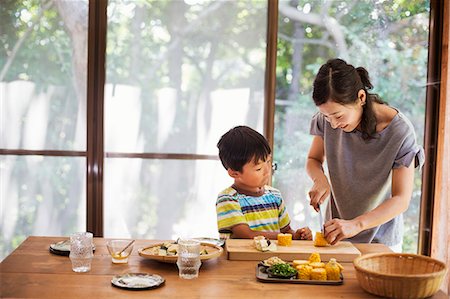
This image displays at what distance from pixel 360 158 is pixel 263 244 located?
0.65 meters

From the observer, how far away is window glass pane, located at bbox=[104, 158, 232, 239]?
388 cm

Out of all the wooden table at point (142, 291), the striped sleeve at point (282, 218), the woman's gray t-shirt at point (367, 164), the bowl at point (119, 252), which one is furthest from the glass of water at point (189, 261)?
the woman's gray t-shirt at point (367, 164)

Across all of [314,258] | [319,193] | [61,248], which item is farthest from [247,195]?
[61,248]

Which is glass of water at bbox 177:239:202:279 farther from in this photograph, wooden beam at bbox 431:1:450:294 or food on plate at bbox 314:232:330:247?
wooden beam at bbox 431:1:450:294

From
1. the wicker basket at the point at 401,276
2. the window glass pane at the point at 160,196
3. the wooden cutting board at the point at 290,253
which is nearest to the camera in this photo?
the wicker basket at the point at 401,276

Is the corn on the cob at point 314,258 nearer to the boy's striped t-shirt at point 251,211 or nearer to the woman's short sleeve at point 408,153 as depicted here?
the boy's striped t-shirt at point 251,211

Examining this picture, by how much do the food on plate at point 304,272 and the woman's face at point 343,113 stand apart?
0.70 metres

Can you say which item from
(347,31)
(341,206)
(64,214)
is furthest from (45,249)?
(347,31)

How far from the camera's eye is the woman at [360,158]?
8.30 ft

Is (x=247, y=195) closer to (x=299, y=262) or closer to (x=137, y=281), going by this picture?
(x=299, y=262)

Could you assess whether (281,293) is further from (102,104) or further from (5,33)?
(5,33)

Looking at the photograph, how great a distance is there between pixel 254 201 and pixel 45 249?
0.81 meters

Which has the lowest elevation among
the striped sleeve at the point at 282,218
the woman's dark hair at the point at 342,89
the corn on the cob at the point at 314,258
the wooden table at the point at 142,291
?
the wooden table at the point at 142,291

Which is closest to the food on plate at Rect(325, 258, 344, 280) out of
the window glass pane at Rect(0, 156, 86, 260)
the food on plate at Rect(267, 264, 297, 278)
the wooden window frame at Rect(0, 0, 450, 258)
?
the food on plate at Rect(267, 264, 297, 278)
